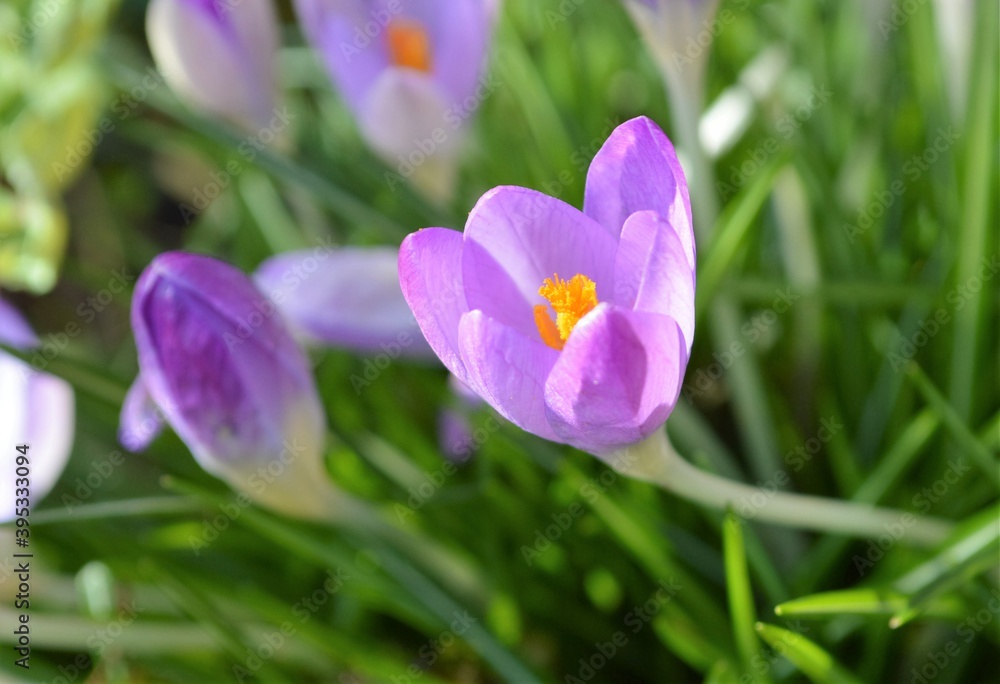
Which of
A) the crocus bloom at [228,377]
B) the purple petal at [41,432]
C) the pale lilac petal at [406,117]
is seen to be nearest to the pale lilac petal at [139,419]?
the crocus bloom at [228,377]

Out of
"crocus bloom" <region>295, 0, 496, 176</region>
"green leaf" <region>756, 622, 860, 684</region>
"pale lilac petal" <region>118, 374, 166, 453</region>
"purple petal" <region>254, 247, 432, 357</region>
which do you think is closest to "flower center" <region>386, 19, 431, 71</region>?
"crocus bloom" <region>295, 0, 496, 176</region>

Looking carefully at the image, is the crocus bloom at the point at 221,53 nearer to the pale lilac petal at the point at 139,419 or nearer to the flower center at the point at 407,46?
the flower center at the point at 407,46

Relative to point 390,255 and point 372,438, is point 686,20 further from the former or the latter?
point 372,438

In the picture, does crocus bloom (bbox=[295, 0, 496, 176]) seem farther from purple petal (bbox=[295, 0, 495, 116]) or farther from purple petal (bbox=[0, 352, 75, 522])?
purple petal (bbox=[0, 352, 75, 522])

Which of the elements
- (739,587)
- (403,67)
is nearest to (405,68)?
(403,67)

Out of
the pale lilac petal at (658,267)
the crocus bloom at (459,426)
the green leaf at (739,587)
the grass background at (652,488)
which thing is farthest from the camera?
the crocus bloom at (459,426)

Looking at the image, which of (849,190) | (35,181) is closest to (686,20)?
(849,190)
